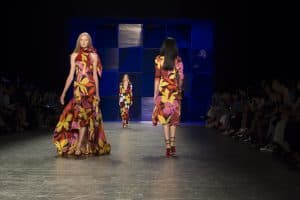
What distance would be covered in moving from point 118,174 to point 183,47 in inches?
457

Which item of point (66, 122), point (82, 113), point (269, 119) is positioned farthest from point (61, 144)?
point (269, 119)

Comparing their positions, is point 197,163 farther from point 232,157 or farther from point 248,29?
point 248,29

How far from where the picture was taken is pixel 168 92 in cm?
600

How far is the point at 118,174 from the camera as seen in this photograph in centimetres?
448

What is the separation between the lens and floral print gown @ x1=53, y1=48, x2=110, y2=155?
5.68 m

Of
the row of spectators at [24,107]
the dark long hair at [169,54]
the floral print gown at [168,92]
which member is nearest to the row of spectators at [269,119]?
the floral print gown at [168,92]

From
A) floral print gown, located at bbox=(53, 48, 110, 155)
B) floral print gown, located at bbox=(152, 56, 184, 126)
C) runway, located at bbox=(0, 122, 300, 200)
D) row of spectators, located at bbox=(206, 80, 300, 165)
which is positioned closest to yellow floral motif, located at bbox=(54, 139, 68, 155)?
floral print gown, located at bbox=(53, 48, 110, 155)

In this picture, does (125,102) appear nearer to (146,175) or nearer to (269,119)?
(269,119)

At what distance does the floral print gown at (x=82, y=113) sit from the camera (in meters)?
5.68

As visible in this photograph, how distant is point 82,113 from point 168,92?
963 millimetres

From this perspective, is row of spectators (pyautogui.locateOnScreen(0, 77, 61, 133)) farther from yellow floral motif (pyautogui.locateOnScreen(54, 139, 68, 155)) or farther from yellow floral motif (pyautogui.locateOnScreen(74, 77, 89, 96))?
yellow floral motif (pyautogui.locateOnScreen(74, 77, 89, 96))

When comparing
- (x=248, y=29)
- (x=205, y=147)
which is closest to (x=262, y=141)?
(x=205, y=147)

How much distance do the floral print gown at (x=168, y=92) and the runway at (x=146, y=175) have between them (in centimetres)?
42

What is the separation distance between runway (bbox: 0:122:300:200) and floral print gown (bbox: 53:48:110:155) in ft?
0.71
